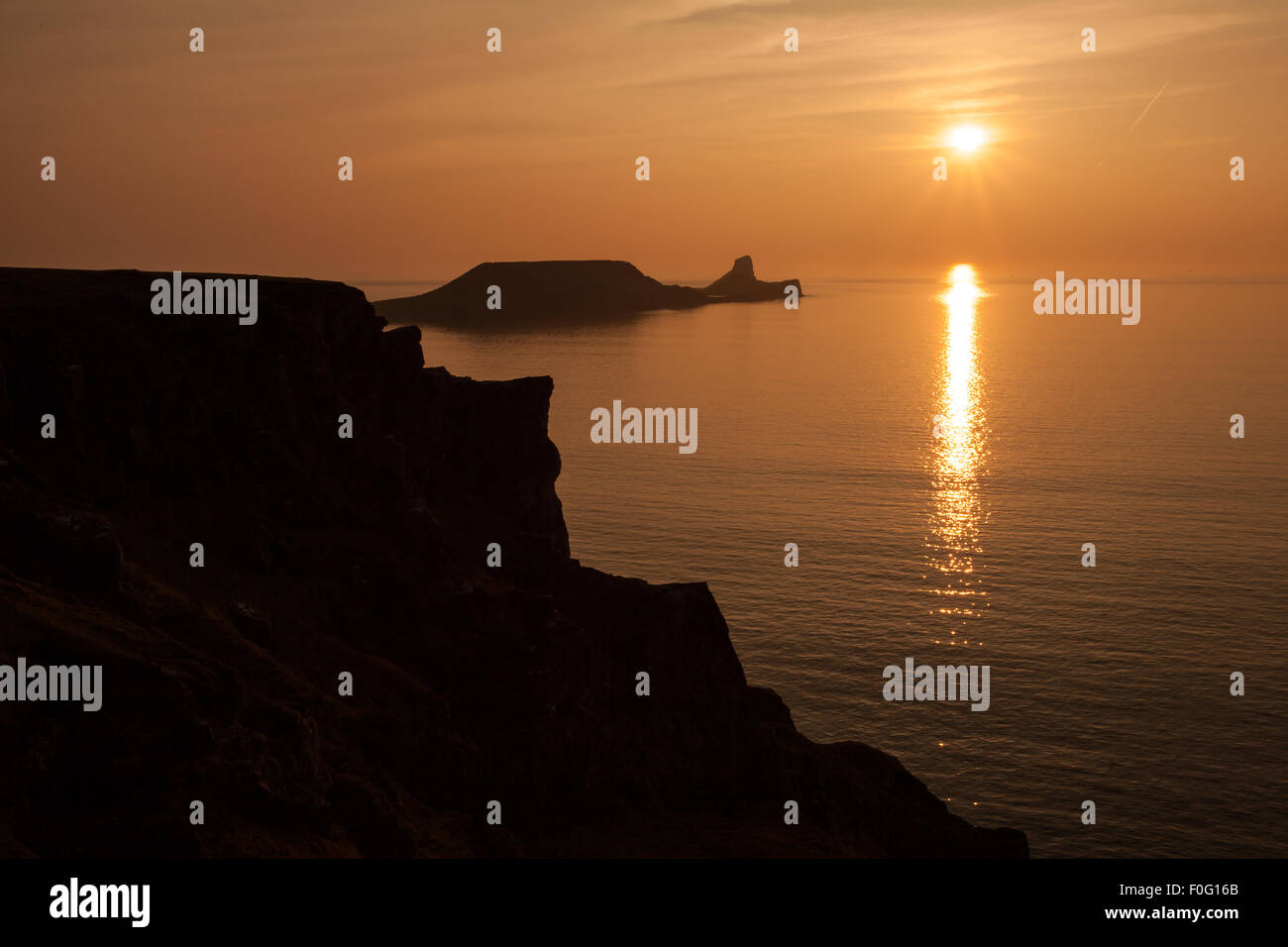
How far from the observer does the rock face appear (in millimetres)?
38938

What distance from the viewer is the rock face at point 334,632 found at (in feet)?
128

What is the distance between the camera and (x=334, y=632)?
179ft

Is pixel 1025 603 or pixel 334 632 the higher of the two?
pixel 334 632

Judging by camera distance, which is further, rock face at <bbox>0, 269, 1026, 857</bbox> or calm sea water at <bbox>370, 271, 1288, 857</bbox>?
calm sea water at <bbox>370, 271, 1288, 857</bbox>

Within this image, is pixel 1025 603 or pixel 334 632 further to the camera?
pixel 1025 603

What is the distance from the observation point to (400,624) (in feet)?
184

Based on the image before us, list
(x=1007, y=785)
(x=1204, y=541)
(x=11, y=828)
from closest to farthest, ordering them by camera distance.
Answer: (x=11, y=828)
(x=1007, y=785)
(x=1204, y=541)

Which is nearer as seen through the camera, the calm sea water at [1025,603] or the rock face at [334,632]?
the rock face at [334,632]
